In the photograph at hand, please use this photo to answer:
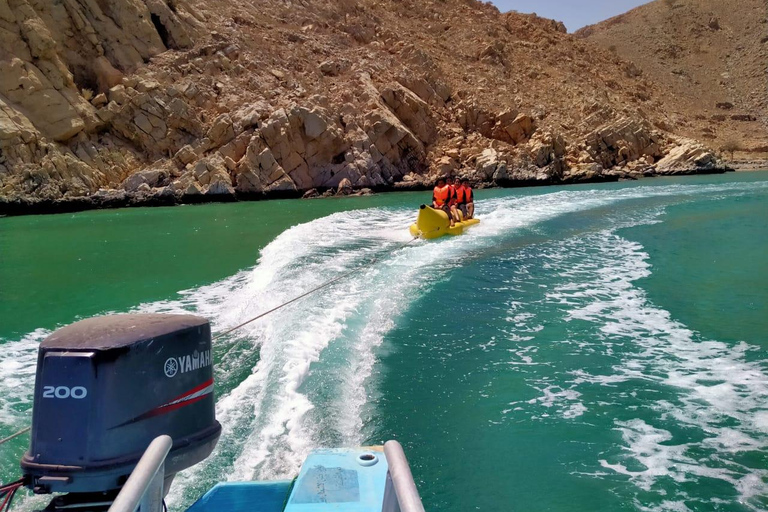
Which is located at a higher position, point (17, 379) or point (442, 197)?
point (442, 197)

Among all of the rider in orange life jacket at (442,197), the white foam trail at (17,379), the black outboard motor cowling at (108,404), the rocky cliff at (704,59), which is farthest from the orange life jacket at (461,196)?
the rocky cliff at (704,59)

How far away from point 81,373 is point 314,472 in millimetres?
1174

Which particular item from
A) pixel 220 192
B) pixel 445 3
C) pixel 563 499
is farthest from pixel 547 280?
pixel 445 3

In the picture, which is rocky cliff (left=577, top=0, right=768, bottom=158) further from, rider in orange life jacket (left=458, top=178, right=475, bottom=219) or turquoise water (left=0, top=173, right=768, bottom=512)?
turquoise water (left=0, top=173, right=768, bottom=512)

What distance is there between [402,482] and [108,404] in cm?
156

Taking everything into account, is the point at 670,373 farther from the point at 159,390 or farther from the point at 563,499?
the point at 159,390

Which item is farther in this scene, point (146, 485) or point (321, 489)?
point (321, 489)

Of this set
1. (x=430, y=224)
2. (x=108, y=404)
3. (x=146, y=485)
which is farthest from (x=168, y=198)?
(x=146, y=485)

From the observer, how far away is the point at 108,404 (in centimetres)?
254

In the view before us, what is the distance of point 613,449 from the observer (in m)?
4.11

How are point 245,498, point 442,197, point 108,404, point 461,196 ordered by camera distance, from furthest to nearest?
point 461,196, point 442,197, point 245,498, point 108,404

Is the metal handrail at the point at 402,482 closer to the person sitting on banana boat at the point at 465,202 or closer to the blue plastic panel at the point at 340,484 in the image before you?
the blue plastic panel at the point at 340,484

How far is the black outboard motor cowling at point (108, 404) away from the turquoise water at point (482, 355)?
1020mm

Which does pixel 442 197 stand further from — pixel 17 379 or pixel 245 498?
pixel 245 498
